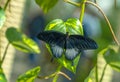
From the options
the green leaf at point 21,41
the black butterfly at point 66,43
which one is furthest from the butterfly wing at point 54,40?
the green leaf at point 21,41

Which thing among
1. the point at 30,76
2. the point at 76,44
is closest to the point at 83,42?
the point at 76,44

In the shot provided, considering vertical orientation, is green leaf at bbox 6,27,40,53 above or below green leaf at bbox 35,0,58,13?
→ below

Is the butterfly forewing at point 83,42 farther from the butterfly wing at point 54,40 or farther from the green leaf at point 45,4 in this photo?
the green leaf at point 45,4

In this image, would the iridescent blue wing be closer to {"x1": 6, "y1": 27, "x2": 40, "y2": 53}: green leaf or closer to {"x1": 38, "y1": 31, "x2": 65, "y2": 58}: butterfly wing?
{"x1": 38, "y1": 31, "x2": 65, "y2": 58}: butterfly wing

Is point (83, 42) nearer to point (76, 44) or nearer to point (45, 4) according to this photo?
point (76, 44)

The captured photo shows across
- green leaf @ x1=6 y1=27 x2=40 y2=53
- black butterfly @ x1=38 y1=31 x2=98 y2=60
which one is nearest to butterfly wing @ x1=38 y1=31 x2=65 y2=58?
black butterfly @ x1=38 y1=31 x2=98 y2=60

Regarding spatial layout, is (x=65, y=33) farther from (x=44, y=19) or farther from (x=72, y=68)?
(x=44, y=19)

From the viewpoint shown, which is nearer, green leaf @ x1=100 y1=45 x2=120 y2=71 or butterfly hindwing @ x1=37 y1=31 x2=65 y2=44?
butterfly hindwing @ x1=37 y1=31 x2=65 y2=44
